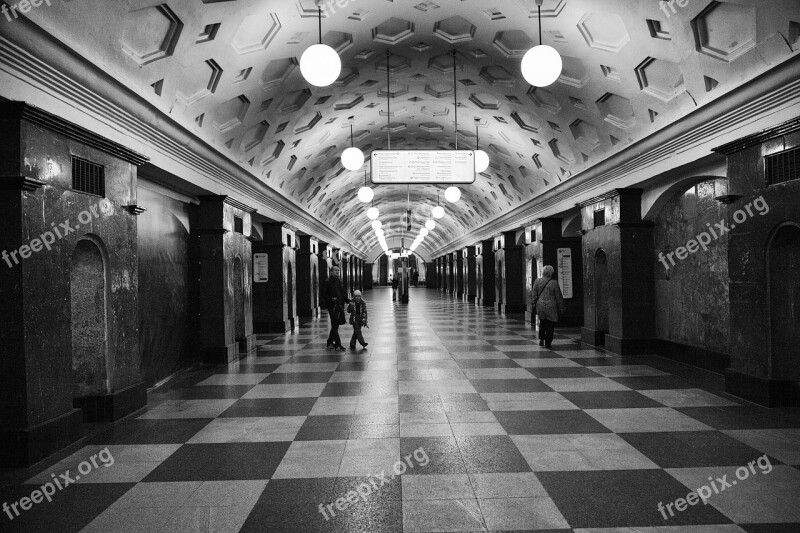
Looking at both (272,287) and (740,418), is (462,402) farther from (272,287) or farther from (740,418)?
(272,287)

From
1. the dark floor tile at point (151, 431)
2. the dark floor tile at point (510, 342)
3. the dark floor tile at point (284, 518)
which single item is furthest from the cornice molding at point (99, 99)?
the dark floor tile at point (510, 342)

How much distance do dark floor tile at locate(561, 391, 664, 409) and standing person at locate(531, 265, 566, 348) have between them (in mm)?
3725

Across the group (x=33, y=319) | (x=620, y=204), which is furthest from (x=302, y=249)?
(x=33, y=319)

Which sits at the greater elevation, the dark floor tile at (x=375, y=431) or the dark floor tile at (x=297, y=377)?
the dark floor tile at (x=375, y=431)

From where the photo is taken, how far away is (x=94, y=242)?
5223 millimetres

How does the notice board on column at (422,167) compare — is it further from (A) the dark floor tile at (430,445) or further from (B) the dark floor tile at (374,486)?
(B) the dark floor tile at (374,486)

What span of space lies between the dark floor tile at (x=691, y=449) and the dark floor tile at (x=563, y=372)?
2628mm

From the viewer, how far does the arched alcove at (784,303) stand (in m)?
5.45

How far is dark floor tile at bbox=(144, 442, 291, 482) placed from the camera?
3.73 m

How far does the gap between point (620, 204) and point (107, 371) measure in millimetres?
8323

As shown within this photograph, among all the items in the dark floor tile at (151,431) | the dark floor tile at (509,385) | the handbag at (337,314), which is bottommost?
the dark floor tile at (509,385)

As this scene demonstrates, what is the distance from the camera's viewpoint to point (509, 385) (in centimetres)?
661

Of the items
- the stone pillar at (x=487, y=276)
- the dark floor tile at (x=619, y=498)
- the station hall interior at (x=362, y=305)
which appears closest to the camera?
the dark floor tile at (x=619, y=498)

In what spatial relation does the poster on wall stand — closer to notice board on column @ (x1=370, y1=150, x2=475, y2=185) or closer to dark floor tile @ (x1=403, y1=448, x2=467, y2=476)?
notice board on column @ (x1=370, y1=150, x2=475, y2=185)
